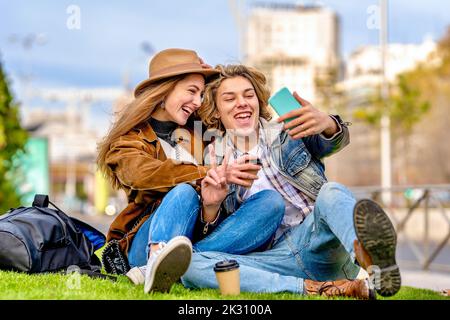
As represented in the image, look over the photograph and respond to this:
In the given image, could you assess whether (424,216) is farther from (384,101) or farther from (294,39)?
(294,39)

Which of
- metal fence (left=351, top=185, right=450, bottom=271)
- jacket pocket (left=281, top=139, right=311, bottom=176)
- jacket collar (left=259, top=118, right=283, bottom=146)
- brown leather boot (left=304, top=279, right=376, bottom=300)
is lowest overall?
metal fence (left=351, top=185, right=450, bottom=271)

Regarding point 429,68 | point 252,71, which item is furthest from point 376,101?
point 252,71

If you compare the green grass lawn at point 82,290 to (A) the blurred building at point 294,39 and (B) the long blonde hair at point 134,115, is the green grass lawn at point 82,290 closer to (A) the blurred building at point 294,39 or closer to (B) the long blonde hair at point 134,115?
(B) the long blonde hair at point 134,115

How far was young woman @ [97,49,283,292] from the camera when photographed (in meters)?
3.45

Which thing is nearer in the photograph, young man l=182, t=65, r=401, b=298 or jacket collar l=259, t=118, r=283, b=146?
young man l=182, t=65, r=401, b=298

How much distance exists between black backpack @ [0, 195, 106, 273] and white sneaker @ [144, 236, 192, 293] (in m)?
1.04

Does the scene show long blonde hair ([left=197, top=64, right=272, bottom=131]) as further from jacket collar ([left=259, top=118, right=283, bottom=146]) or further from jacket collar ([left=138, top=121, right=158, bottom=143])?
jacket collar ([left=138, top=121, right=158, bottom=143])

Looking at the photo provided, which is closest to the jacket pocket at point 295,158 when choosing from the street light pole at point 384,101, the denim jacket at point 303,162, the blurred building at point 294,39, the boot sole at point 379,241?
the denim jacket at point 303,162

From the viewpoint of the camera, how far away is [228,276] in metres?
3.37

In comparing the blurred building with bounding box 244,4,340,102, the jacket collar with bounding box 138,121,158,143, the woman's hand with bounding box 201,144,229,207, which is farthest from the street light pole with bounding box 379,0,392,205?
the blurred building with bounding box 244,4,340,102

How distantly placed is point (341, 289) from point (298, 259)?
A: 0.33 metres

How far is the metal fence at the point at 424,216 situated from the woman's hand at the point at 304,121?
5711 millimetres

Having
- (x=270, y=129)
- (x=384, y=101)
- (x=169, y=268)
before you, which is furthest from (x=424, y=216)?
(x=384, y=101)

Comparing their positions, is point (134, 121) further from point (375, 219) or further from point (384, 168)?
point (384, 168)
